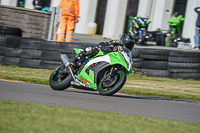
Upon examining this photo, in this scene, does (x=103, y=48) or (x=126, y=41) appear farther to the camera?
(x=126, y=41)

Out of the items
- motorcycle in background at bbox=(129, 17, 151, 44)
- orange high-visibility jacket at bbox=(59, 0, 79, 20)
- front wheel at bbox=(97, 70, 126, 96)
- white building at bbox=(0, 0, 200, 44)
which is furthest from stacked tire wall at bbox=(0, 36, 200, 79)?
white building at bbox=(0, 0, 200, 44)

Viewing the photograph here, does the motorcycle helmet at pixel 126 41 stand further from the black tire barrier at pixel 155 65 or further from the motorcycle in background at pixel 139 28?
the motorcycle in background at pixel 139 28

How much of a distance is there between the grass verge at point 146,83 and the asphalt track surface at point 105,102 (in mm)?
870

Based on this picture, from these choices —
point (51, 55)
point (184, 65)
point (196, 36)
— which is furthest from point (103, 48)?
point (196, 36)

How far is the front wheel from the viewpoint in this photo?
23.2ft

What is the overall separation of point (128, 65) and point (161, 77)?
13.8ft

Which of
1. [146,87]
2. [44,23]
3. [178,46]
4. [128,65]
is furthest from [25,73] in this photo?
[178,46]

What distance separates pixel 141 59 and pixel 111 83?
172 inches

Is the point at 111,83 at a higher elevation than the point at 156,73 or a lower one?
higher

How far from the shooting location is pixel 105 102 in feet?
22.1

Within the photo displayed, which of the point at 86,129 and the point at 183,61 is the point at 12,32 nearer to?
the point at 183,61


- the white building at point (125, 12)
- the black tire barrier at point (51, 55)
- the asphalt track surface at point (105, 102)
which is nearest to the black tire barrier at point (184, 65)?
the black tire barrier at point (51, 55)

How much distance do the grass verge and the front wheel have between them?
1.50 metres

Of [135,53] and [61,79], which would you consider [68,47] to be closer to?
[135,53]
